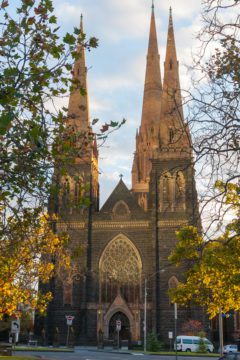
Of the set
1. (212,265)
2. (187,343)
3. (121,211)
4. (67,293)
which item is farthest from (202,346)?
(212,265)

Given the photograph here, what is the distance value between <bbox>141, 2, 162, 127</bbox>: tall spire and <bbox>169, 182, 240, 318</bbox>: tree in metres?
45.9

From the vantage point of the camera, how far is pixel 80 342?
145ft

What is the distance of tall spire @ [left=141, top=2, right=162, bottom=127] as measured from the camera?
203 feet

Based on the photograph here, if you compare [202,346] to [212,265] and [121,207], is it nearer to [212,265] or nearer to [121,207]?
[121,207]

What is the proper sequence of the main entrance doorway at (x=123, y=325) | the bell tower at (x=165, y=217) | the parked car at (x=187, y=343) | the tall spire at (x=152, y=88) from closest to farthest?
the parked car at (x=187, y=343) < the bell tower at (x=165, y=217) < the main entrance doorway at (x=123, y=325) < the tall spire at (x=152, y=88)

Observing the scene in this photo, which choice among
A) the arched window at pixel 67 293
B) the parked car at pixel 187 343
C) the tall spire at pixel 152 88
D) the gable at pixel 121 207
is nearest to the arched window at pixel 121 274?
the gable at pixel 121 207

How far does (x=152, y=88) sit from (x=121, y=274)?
2510 centimetres

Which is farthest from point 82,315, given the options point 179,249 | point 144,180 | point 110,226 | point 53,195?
point 53,195

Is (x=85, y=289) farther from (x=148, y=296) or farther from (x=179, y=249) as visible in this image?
(x=179, y=249)

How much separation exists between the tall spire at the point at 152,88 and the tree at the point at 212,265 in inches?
1805

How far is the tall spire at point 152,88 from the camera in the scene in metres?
61.8

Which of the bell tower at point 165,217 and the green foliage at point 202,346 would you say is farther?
the bell tower at point 165,217

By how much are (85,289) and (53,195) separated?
37.3 metres

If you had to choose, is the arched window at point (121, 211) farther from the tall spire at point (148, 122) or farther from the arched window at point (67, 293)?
the tall spire at point (148, 122)
